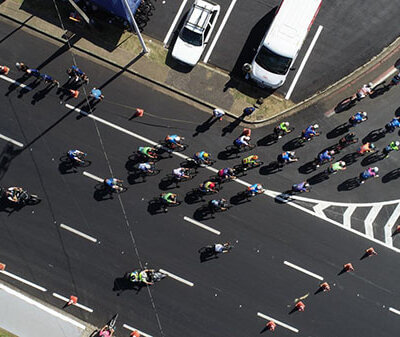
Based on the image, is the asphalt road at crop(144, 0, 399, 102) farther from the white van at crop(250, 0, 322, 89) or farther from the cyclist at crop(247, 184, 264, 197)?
the cyclist at crop(247, 184, 264, 197)

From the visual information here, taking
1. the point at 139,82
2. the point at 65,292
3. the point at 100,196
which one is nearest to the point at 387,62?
the point at 139,82

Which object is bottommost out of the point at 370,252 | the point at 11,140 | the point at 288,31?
the point at 11,140

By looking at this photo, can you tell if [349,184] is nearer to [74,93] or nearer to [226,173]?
[226,173]

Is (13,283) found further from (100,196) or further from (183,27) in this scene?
(183,27)

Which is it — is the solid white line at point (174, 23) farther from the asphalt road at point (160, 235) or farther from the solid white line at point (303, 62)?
the solid white line at point (303, 62)

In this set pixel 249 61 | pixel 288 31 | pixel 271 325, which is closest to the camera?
pixel 288 31

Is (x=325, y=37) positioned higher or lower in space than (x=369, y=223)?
higher

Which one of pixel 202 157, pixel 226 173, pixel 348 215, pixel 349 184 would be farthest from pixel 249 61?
pixel 348 215
